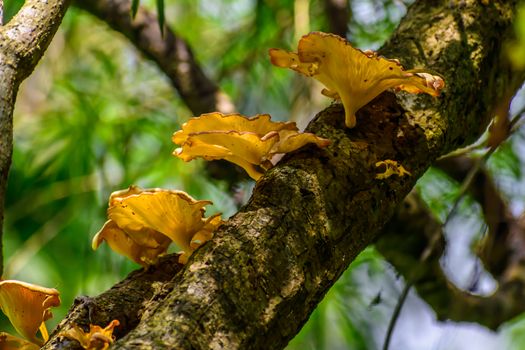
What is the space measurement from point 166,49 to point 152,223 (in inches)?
59.0

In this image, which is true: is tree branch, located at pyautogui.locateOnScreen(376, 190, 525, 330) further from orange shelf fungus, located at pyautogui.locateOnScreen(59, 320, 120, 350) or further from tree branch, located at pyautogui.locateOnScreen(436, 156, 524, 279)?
orange shelf fungus, located at pyautogui.locateOnScreen(59, 320, 120, 350)

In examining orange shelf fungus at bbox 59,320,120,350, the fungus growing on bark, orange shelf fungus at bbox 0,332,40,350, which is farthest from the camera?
the fungus growing on bark

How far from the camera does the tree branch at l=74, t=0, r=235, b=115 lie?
254 centimetres

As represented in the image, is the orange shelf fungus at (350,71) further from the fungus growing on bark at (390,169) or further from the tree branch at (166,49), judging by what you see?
the tree branch at (166,49)

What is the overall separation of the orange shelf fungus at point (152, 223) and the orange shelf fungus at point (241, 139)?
9 centimetres

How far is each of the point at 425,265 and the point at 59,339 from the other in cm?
147

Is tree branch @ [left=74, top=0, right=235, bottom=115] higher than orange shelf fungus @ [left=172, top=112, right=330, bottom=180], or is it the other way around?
orange shelf fungus @ [left=172, top=112, right=330, bottom=180]

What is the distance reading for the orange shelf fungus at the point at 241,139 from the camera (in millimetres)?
1116

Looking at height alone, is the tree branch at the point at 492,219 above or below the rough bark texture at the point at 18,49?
below

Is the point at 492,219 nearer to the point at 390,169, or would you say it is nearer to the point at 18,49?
the point at 390,169

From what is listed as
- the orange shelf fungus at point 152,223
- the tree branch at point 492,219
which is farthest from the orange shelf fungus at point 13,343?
the tree branch at point 492,219

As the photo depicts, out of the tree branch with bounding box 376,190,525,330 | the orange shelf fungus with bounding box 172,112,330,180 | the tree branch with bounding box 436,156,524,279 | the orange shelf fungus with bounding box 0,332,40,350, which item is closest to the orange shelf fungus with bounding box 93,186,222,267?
the orange shelf fungus with bounding box 172,112,330,180

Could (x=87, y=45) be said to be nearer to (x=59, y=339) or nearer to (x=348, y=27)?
(x=348, y=27)

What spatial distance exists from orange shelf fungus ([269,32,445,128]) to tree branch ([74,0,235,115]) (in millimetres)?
1327
